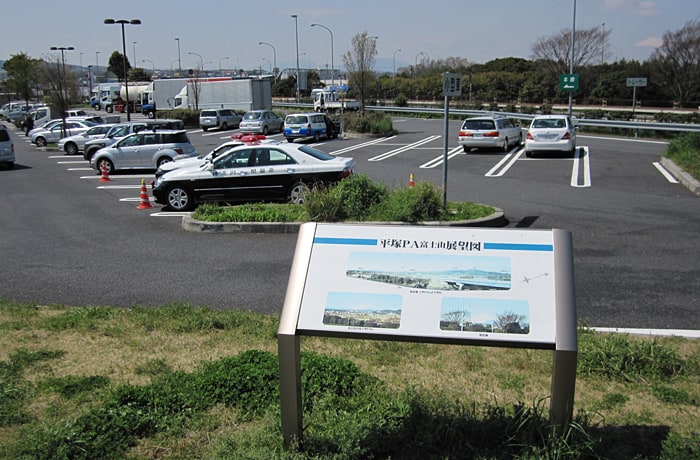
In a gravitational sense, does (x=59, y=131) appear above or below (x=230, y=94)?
below

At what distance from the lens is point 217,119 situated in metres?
46.3

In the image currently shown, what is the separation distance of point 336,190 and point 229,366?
804cm

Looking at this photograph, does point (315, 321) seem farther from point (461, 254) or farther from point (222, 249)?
point (222, 249)

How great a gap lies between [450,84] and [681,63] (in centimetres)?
4880

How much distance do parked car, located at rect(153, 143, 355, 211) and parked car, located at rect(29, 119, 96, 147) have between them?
2609 centimetres

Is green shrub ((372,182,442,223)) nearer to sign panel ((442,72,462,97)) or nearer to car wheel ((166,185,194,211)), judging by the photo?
A: sign panel ((442,72,462,97))

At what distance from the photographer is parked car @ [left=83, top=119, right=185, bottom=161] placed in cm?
2798

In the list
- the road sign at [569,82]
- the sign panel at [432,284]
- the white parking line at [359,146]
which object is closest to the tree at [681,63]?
the road sign at [569,82]

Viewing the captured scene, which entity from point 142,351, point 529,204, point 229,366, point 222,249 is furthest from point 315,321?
point 529,204

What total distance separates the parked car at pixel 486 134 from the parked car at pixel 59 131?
2284 cm

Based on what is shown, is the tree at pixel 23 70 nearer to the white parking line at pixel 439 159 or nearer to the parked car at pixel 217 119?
the parked car at pixel 217 119

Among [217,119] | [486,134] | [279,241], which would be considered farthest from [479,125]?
[217,119]

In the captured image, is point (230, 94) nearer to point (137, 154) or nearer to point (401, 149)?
point (401, 149)

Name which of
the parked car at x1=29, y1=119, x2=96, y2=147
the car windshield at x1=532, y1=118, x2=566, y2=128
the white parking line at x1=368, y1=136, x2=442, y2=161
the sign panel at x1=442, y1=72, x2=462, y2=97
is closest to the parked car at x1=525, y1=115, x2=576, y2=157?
the car windshield at x1=532, y1=118, x2=566, y2=128
